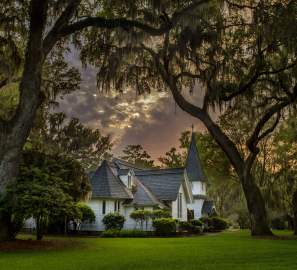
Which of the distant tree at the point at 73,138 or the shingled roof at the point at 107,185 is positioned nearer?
the shingled roof at the point at 107,185

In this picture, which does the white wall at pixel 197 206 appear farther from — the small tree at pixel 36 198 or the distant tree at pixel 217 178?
the small tree at pixel 36 198

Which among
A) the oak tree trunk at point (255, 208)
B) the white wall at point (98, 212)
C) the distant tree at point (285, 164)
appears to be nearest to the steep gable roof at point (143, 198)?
the white wall at point (98, 212)

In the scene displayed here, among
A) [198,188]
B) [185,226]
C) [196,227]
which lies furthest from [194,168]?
[185,226]

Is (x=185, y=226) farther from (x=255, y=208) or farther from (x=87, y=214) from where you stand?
(x=255, y=208)

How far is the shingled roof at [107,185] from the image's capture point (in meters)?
33.0

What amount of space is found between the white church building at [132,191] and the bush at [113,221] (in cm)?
138

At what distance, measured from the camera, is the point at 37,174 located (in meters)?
15.5

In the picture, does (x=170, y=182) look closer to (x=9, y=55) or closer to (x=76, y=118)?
(x=76, y=118)

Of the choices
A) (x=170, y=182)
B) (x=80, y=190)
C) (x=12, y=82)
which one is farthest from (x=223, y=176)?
(x=12, y=82)

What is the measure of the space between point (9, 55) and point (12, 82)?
3085mm

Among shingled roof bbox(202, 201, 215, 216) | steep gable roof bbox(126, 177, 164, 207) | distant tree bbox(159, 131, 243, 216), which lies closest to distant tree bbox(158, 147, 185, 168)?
distant tree bbox(159, 131, 243, 216)

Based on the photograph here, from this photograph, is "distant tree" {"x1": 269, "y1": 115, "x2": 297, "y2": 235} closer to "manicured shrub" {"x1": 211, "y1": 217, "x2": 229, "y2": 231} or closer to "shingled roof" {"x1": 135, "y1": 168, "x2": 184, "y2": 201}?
"shingled roof" {"x1": 135, "y1": 168, "x2": 184, "y2": 201}

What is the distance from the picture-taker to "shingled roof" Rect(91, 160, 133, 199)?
33.0 m

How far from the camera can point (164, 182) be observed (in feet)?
131
